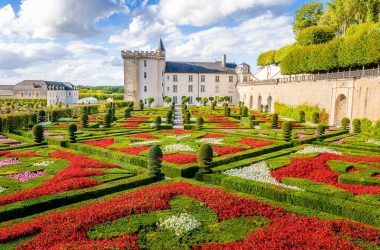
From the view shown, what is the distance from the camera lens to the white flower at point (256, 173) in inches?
485

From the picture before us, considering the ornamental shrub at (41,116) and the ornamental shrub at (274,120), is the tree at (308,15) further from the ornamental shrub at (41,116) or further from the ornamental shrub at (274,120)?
the ornamental shrub at (41,116)

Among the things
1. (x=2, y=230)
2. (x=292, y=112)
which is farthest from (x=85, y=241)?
(x=292, y=112)

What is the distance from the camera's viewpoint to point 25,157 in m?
15.6

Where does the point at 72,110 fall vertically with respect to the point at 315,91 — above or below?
below

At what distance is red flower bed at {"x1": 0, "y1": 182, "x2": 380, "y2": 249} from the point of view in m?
7.11

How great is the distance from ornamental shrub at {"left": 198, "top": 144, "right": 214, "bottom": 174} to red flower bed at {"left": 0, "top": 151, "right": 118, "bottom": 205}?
3.94 metres

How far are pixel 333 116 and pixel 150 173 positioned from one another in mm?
27401

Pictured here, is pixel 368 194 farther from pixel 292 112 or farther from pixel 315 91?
pixel 292 112

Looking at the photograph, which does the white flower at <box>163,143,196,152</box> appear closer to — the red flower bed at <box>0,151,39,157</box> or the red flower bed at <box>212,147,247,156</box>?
the red flower bed at <box>212,147,247,156</box>

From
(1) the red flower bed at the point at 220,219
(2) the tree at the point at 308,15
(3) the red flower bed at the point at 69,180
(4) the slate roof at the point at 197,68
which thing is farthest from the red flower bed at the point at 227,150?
(4) the slate roof at the point at 197,68

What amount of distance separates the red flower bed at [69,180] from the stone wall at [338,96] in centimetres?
2446

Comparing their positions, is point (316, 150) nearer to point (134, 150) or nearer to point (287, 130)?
point (287, 130)

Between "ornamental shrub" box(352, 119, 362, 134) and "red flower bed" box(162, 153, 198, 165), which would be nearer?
"red flower bed" box(162, 153, 198, 165)

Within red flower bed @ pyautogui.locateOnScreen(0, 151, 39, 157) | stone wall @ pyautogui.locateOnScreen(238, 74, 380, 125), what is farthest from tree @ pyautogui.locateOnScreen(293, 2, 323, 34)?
red flower bed @ pyautogui.locateOnScreen(0, 151, 39, 157)
